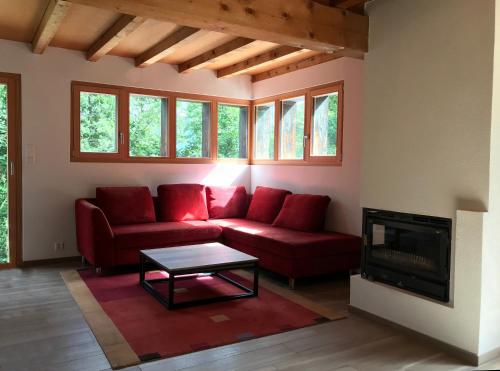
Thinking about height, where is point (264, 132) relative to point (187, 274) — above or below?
above

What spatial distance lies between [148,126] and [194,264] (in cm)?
252

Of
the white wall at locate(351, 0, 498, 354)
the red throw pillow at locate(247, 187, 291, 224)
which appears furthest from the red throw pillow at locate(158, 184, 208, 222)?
the white wall at locate(351, 0, 498, 354)

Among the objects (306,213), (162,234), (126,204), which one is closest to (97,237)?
(162,234)

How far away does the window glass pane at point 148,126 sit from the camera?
5297 millimetres

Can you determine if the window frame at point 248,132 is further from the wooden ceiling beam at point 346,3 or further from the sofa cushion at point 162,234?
the wooden ceiling beam at point 346,3

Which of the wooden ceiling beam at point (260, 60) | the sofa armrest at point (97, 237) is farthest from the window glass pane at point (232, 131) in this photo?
the sofa armrest at point (97, 237)

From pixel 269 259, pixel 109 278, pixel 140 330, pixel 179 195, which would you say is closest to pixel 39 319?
pixel 140 330

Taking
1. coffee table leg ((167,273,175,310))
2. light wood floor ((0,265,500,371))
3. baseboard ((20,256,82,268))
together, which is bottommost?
light wood floor ((0,265,500,371))

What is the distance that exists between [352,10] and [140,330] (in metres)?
2.84

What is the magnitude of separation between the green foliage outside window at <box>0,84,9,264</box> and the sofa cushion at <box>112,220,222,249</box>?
3.85 feet

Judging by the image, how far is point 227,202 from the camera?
5.67m

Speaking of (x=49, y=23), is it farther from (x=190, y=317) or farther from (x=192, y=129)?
(x=190, y=317)

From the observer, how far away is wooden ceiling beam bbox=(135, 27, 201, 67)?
397cm

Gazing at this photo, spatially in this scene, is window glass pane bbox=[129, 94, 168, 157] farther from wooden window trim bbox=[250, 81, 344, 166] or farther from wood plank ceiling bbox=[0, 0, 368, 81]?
wooden window trim bbox=[250, 81, 344, 166]
